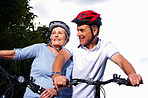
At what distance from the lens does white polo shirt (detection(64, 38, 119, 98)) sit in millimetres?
3562

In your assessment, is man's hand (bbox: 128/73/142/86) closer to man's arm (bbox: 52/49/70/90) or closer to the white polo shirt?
the white polo shirt

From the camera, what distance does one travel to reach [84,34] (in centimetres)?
356

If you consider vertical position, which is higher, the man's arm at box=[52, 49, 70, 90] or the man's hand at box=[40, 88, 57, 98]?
the man's arm at box=[52, 49, 70, 90]

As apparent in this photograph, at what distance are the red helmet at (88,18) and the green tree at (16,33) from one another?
9.00m

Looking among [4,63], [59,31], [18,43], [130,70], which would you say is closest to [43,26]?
[18,43]

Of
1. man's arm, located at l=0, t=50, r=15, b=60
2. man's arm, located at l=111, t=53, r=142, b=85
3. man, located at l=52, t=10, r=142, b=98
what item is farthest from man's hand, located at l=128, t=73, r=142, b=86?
man's arm, located at l=0, t=50, r=15, b=60

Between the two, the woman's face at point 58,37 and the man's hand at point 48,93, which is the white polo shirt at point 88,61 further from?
the woman's face at point 58,37

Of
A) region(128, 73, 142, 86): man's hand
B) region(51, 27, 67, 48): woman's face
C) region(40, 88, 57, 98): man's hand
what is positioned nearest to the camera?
region(128, 73, 142, 86): man's hand

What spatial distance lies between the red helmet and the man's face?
0.24 ft

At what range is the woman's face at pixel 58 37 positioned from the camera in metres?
4.31

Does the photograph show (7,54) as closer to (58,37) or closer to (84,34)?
(58,37)

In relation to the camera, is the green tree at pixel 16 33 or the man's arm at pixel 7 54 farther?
the green tree at pixel 16 33

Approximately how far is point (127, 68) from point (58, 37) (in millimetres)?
1521

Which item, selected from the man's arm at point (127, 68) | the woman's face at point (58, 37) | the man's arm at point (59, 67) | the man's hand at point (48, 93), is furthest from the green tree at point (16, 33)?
the man's arm at point (127, 68)
